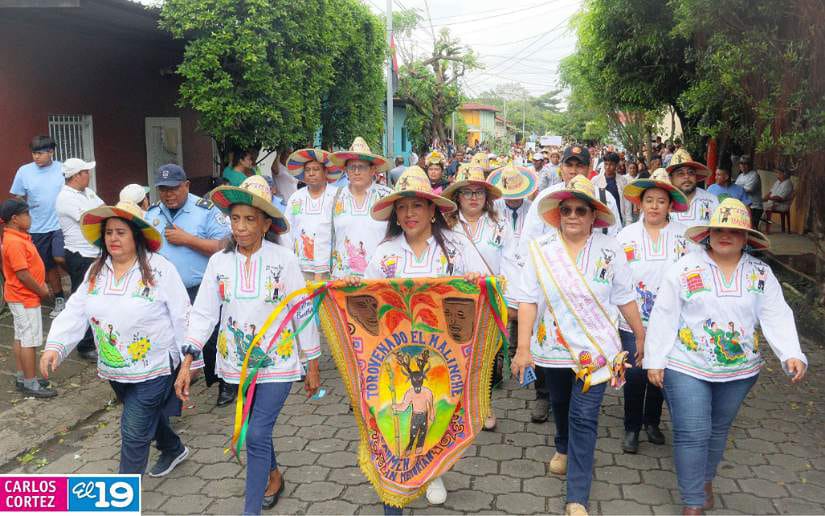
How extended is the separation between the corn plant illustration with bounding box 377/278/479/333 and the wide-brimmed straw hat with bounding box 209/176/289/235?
31.7 inches

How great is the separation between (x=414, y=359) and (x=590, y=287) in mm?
1069

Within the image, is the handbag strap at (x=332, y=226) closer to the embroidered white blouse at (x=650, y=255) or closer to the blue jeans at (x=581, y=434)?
the embroidered white blouse at (x=650, y=255)

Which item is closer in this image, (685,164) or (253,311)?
(253,311)

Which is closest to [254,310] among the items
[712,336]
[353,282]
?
[353,282]

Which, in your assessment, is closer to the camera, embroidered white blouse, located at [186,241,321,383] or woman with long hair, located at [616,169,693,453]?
embroidered white blouse, located at [186,241,321,383]

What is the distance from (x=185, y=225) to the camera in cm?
564

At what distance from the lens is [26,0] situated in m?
7.91

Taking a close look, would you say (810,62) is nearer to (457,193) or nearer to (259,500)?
→ (457,193)

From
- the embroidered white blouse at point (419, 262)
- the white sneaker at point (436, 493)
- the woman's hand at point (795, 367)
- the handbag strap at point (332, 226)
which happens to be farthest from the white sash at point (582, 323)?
the handbag strap at point (332, 226)

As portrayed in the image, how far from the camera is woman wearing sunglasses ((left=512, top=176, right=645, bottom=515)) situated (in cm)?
405

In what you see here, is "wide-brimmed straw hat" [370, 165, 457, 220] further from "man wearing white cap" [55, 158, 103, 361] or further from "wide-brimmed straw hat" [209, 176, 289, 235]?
"man wearing white cap" [55, 158, 103, 361]

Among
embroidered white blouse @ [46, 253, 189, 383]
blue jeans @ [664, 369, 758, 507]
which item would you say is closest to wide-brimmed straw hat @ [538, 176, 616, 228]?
blue jeans @ [664, 369, 758, 507]

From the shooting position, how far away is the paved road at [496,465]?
4375 mm

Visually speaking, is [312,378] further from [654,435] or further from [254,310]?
[654,435]
